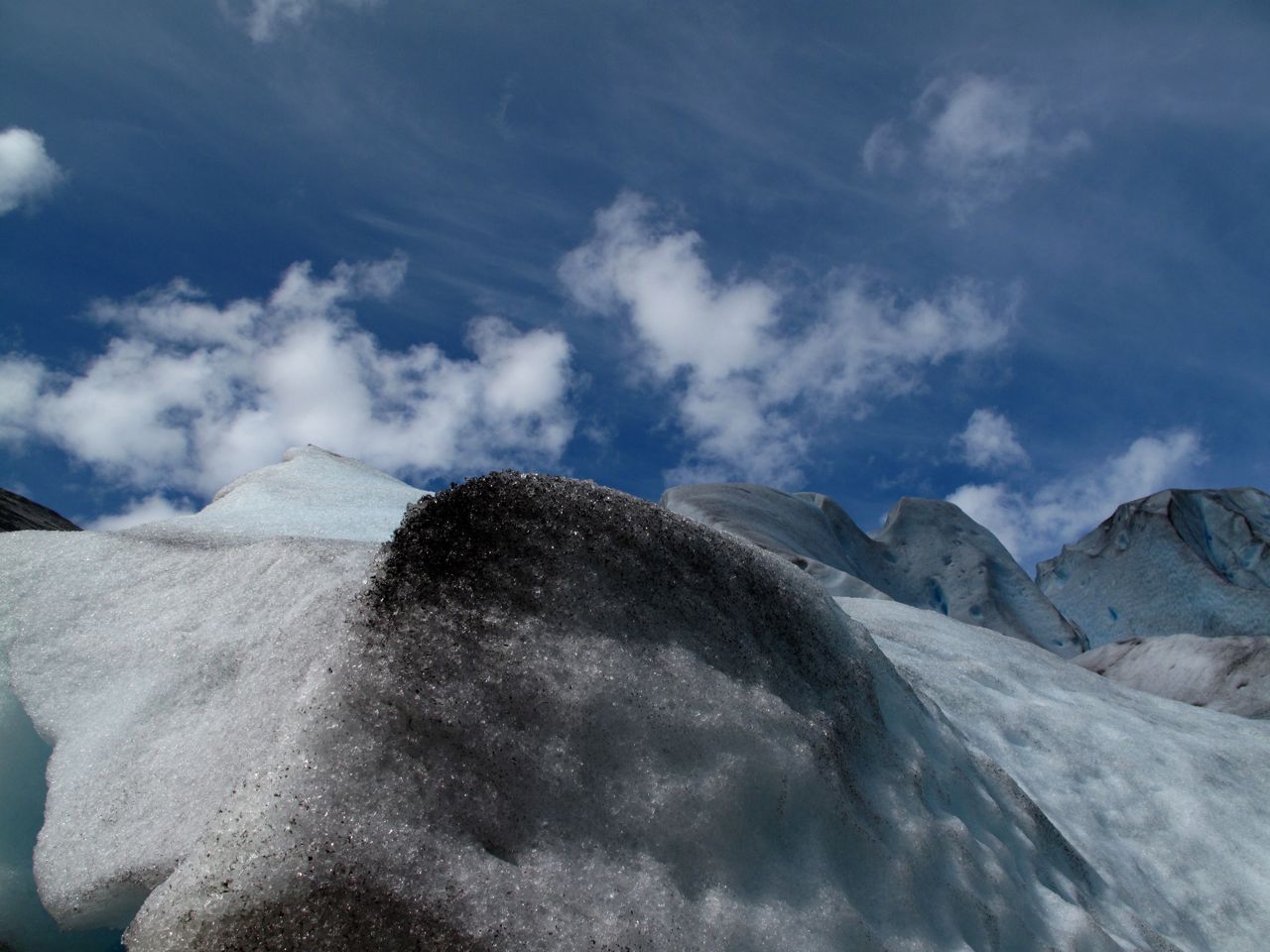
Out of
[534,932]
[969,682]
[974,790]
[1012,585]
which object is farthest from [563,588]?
[1012,585]

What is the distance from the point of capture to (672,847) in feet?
6.62

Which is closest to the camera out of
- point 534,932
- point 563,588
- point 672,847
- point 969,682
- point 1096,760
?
point 534,932

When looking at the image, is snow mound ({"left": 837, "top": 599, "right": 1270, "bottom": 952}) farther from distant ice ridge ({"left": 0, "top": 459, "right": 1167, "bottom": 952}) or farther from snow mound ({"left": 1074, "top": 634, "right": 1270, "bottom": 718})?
snow mound ({"left": 1074, "top": 634, "right": 1270, "bottom": 718})

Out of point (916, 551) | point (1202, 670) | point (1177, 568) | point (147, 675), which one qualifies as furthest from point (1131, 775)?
point (1177, 568)

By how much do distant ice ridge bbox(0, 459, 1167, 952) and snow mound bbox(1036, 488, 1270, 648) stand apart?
14192 mm

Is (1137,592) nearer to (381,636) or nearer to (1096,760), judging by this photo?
(1096,760)

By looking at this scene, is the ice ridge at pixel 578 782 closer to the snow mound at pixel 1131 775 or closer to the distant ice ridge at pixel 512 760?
the distant ice ridge at pixel 512 760

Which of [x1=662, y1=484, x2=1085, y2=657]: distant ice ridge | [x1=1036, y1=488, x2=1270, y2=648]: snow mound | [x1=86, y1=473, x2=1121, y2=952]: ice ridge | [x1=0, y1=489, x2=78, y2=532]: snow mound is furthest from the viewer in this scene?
[x1=1036, y1=488, x2=1270, y2=648]: snow mound

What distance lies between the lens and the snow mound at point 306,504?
4.61 metres

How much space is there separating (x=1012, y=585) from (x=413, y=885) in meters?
15.8

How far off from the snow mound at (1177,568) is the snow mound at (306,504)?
42.1 ft

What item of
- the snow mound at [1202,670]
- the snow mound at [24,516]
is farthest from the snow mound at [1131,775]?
the snow mound at [24,516]

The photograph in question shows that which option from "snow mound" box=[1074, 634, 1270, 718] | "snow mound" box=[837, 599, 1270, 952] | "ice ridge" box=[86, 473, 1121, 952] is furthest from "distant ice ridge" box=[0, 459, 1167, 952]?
"snow mound" box=[1074, 634, 1270, 718]

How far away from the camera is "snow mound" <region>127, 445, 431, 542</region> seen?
15.1 ft
